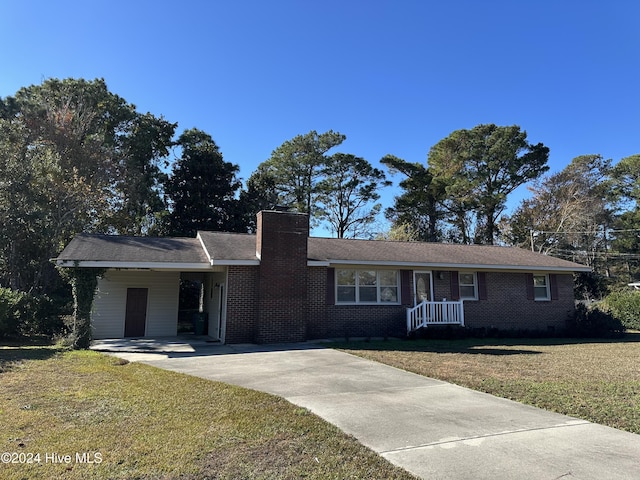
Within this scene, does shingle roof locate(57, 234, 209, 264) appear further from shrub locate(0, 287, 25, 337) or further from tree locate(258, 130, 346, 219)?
tree locate(258, 130, 346, 219)

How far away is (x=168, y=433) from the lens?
4.59 meters

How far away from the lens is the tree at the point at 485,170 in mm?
37125

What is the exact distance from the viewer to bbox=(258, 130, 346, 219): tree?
3744 centimetres

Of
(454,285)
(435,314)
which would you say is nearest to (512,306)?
(454,285)

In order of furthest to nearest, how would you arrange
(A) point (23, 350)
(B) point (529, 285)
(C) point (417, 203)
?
1. (C) point (417, 203)
2. (B) point (529, 285)
3. (A) point (23, 350)

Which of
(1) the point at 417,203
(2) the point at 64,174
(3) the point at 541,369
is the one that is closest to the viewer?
(3) the point at 541,369

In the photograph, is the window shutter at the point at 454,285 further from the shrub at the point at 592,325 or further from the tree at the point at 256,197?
the tree at the point at 256,197

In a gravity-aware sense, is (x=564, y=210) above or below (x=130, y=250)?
above

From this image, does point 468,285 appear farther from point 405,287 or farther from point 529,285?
point 405,287

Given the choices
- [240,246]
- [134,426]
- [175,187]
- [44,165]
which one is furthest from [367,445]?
[175,187]

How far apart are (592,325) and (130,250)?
18262 mm

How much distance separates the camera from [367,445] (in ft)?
14.3

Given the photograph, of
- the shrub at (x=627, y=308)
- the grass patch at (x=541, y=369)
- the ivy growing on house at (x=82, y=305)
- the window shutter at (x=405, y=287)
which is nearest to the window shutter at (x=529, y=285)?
the grass patch at (x=541, y=369)

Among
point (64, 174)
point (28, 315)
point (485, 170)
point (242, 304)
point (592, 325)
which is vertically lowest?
point (592, 325)
